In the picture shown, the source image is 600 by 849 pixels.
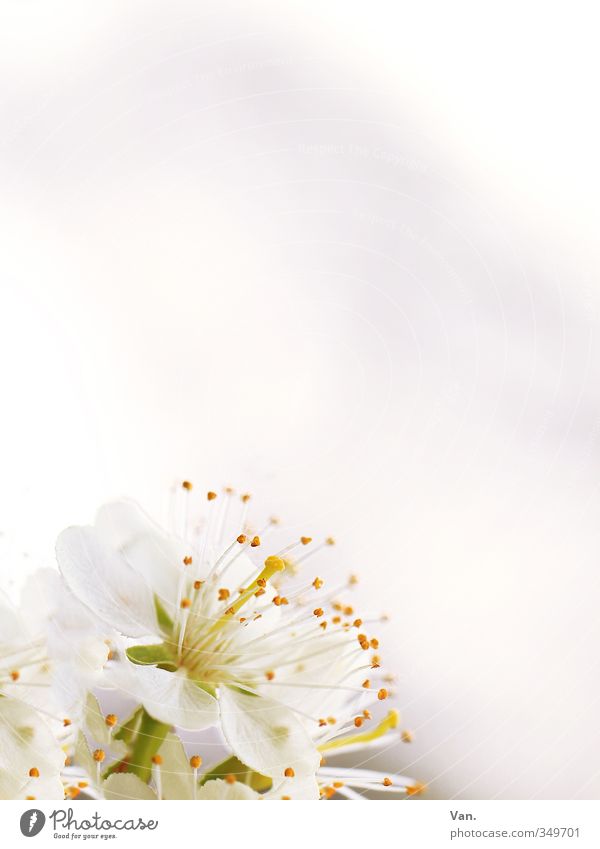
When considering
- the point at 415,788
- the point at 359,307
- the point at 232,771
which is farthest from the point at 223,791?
the point at 359,307

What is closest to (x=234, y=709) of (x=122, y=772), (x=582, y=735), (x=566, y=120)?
(x=122, y=772)

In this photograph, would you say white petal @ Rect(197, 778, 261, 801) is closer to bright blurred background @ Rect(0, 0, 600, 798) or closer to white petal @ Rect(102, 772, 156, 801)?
white petal @ Rect(102, 772, 156, 801)

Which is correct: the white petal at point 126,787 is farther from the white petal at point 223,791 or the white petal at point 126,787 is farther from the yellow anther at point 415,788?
the yellow anther at point 415,788

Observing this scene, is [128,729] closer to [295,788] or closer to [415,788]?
[295,788]

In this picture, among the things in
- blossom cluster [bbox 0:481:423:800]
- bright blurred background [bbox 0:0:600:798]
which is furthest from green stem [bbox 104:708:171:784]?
bright blurred background [bbox 0:0:600:798]
